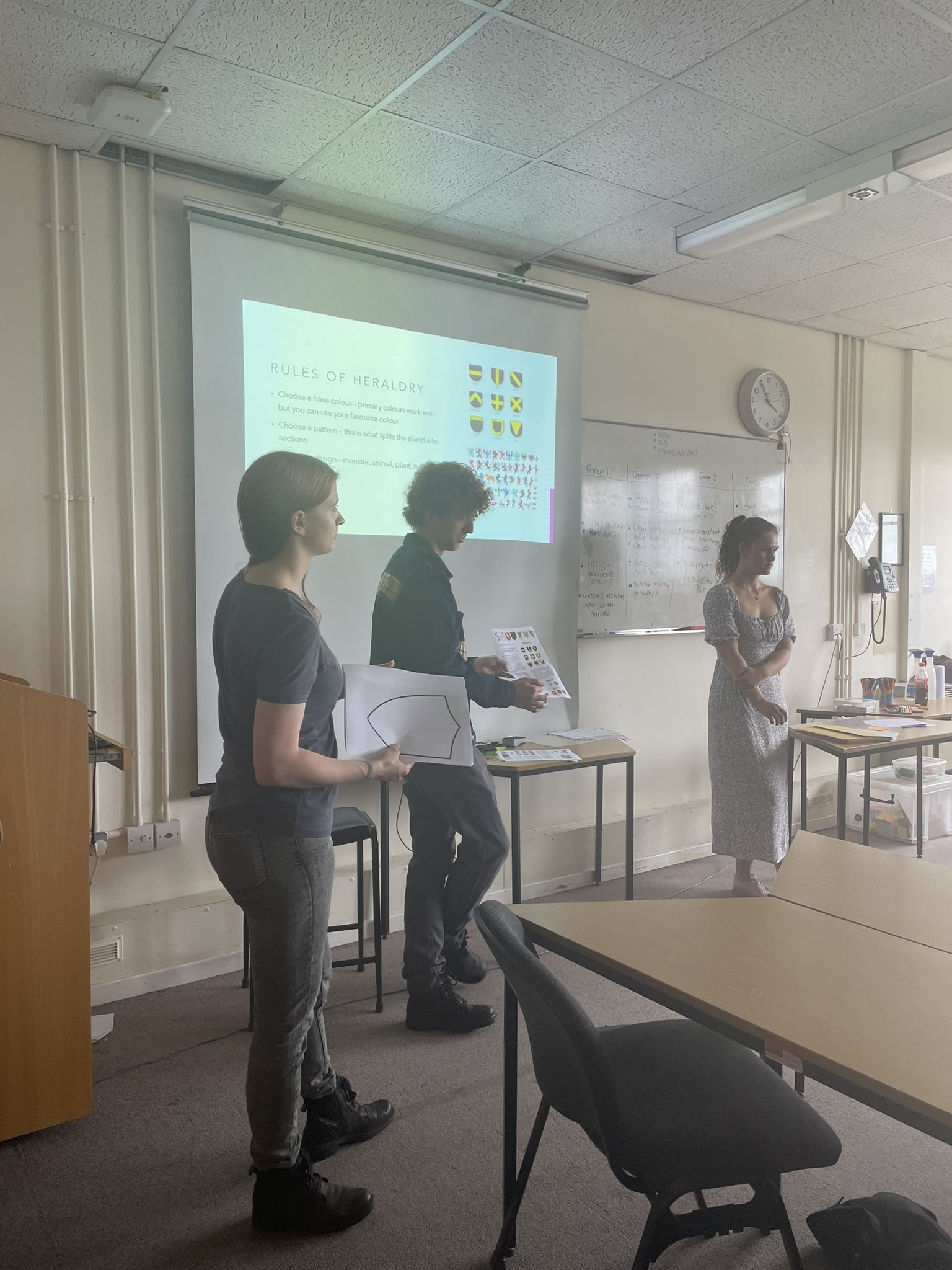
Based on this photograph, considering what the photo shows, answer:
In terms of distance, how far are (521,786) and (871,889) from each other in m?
2.13

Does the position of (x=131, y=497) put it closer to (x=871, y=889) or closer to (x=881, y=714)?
(x=871, y=889)

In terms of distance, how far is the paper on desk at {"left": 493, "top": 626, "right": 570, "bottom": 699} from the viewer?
9.69 ft

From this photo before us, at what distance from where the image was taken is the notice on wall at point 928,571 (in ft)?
18.3

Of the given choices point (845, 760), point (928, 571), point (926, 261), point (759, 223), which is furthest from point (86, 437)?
point (928, 571)

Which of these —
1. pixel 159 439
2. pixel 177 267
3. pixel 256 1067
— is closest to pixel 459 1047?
pixel 256 1067

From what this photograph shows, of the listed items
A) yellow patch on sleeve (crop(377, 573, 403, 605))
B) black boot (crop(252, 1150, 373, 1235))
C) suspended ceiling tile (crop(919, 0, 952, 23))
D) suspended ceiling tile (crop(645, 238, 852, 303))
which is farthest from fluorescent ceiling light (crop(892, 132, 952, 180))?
black boot (crop(252, 1150, 373, 1235))

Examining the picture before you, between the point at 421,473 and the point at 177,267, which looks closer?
the point at 421,473

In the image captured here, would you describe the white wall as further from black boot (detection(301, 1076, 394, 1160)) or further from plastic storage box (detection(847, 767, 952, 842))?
plastic storage box (detection(847, 767, 952, 842))

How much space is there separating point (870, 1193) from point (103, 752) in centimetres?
201

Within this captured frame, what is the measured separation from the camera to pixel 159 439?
2961 millimetres

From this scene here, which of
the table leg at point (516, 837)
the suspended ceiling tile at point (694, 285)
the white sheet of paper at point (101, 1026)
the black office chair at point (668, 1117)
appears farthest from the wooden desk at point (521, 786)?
the suspended ceiling tile at point (694, 285)

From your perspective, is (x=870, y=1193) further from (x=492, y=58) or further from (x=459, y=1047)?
(x=492, y=58)

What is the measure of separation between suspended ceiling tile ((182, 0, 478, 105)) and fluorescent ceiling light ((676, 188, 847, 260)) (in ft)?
4.79

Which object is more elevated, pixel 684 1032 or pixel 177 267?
pixel 177 267
